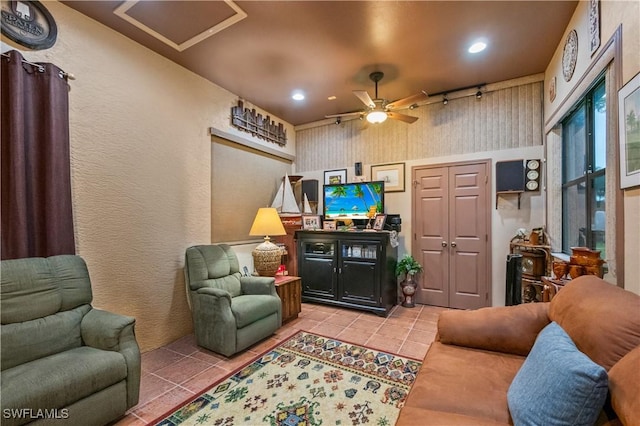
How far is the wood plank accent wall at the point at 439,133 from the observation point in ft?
11.4

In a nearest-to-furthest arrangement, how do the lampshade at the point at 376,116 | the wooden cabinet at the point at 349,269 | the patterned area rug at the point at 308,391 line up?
the patterned area rug at the point at 308,391 < the lampshade at the point at 376,116 < the wooden cabinet at the point at 349,269

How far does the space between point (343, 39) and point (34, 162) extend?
8.89 ft

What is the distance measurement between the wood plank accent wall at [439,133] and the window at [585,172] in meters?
0.57

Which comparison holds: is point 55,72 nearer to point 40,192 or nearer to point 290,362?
point 40,192

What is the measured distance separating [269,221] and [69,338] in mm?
1981

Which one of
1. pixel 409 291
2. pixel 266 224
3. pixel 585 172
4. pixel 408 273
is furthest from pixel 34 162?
pixel 585 172

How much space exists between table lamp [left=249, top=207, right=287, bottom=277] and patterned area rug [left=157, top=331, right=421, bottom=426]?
985mm

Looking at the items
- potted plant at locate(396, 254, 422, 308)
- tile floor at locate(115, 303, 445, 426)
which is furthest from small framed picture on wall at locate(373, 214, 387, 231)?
tile floor at locate(115, 303, 445, 426)

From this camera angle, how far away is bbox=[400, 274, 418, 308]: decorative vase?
398 centimetres

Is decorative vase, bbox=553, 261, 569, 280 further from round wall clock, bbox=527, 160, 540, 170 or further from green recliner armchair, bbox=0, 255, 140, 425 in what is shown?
green recliner armchair, bbox=0, 255, 140, 425

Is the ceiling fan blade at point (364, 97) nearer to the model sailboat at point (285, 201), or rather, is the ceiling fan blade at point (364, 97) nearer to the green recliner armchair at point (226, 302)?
the model sailboat at point (285, 201)

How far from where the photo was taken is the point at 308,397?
1.98m

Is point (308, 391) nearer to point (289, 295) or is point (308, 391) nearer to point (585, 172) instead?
point (289, 295)

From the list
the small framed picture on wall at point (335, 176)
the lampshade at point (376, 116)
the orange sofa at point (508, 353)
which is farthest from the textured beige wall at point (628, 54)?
the small framed picture on wall at point (335, 176)
